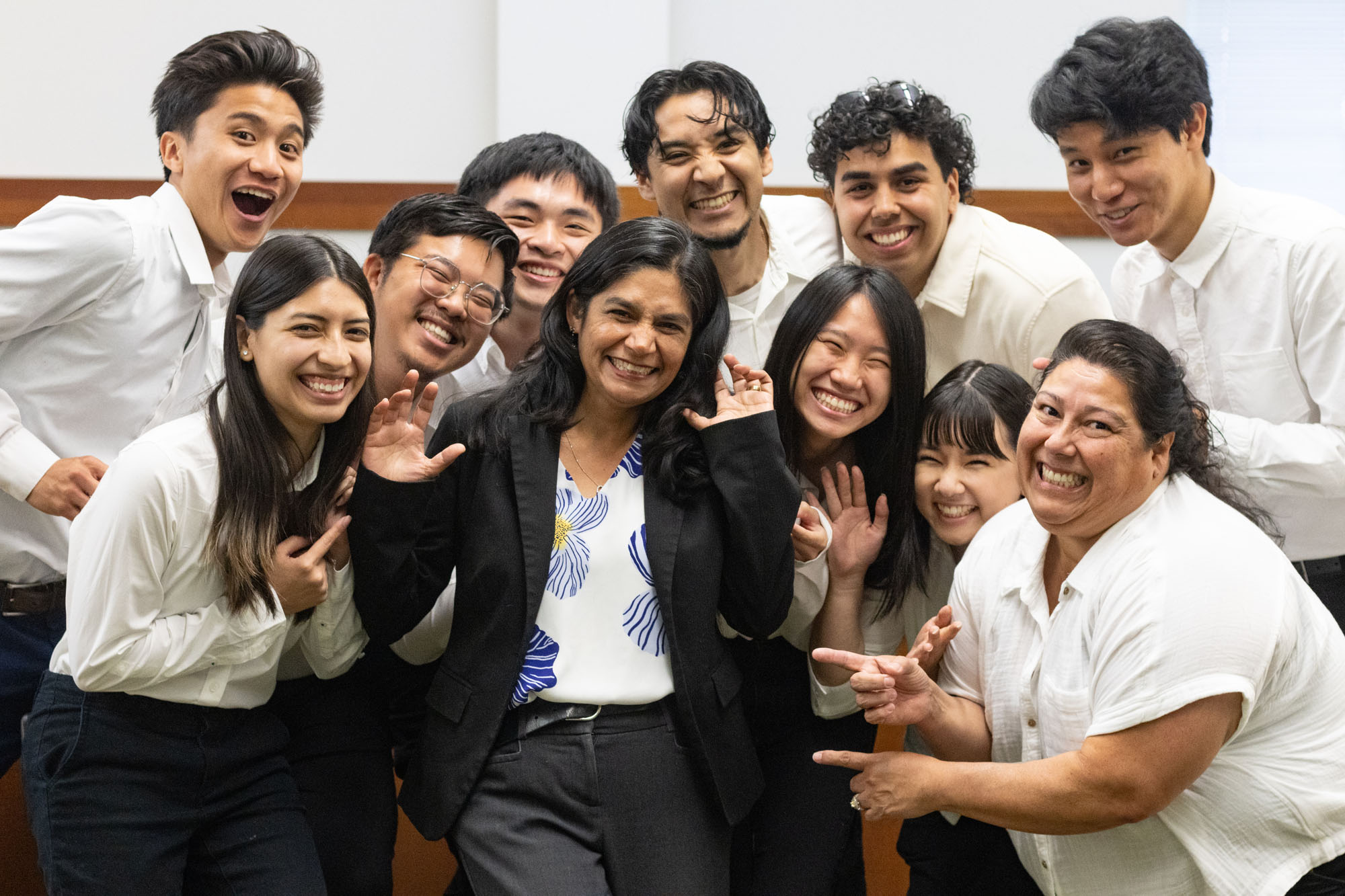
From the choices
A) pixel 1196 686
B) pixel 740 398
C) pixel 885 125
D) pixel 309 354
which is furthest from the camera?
pixel 885 125

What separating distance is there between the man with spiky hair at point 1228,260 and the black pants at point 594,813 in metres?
1.27

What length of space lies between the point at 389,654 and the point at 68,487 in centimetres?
64

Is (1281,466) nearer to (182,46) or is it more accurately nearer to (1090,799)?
(1090,799)

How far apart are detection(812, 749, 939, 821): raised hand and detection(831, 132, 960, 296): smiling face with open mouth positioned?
1.05 m

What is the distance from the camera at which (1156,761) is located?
163 centimetres

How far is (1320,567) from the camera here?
2381mm

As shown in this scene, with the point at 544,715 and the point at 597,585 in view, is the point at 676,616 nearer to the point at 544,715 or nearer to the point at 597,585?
the point at 597,585

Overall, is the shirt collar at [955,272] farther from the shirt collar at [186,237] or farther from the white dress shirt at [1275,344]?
the shirt collar at [186,237]

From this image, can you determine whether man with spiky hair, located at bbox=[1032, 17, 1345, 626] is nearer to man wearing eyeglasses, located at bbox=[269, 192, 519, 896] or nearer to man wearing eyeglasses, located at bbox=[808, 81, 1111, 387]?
man wearing eyeglasses, located at bbox=[808, 81, 1111, 387]

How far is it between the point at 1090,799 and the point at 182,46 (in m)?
3.72

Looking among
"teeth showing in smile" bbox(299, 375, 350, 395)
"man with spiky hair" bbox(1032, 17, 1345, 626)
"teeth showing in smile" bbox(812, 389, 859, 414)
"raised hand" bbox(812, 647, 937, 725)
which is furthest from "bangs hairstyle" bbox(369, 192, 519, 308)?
"man with spiky hair" bbox(1032, 17, 1345, 626)

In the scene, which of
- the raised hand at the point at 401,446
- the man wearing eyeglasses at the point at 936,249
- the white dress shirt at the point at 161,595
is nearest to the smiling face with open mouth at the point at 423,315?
the raised hand at the point at 401,446

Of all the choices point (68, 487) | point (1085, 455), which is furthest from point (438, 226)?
point (1085, 455)

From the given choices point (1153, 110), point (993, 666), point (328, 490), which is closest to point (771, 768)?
point (993, 666)
